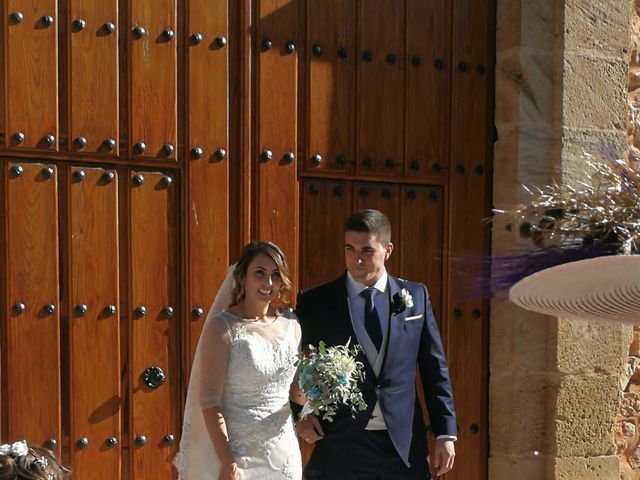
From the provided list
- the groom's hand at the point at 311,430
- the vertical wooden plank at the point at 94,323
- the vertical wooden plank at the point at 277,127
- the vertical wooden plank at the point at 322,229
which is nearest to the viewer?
the groom's hand at the point at 311,430

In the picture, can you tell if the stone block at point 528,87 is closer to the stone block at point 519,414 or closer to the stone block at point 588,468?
the stone block at point 519,414

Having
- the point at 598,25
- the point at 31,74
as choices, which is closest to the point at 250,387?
the point at 31,74

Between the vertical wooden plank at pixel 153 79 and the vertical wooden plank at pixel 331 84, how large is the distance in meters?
0.71

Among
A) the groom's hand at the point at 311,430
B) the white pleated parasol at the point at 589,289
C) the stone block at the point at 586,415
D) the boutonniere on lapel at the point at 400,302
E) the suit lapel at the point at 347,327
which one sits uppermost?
the white pleated parasol at the point at 589,289

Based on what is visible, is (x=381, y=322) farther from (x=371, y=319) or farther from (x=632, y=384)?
(x=632, y=384)

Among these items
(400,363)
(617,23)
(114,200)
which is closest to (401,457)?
(400,363)

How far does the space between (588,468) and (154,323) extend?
2427 mm

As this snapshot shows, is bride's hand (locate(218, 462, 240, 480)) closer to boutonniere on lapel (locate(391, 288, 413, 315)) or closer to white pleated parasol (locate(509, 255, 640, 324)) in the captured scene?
boutonniere on lapel (locate(391, 288, 413, 315))

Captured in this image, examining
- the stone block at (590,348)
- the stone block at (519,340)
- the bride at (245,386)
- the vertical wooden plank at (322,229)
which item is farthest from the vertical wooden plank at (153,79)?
the stone block at (590,348)

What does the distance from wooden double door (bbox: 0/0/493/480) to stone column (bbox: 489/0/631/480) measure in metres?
0.12

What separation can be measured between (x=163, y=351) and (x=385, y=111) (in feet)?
5.38

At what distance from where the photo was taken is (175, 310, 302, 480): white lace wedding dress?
14.1 ft

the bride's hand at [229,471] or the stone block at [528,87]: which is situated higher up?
the stone block at [528,87]

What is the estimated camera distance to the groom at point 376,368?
4.44 metres
